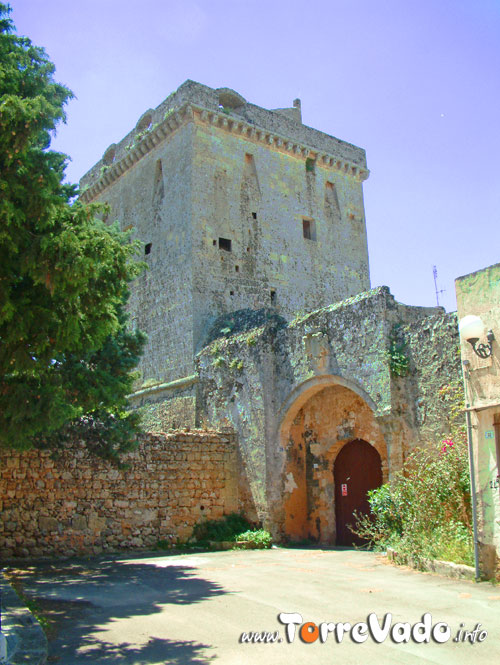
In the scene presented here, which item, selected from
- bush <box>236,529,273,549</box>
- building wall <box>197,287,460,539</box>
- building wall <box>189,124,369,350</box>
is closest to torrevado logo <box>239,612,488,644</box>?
building wall <box>197,287,460,539</box>

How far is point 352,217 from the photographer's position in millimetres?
24188

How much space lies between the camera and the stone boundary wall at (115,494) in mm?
11141

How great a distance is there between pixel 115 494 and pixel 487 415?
7.69 metres

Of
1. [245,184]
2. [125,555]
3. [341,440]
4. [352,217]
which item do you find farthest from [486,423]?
[352,217]

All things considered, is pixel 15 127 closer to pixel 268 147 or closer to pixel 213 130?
pixel 213 130

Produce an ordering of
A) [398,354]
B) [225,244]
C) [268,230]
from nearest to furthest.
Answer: [398,354]
[225,244]
[268,230]

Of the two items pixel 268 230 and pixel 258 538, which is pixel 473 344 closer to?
pixel 258 538

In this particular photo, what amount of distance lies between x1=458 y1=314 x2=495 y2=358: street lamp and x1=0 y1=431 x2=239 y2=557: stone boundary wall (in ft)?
23.9

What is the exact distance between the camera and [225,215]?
20.3 meters

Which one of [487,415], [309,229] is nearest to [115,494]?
[487,415]

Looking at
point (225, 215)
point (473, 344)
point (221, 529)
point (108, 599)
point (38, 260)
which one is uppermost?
point (225, 215)

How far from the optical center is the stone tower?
1950 centimetres

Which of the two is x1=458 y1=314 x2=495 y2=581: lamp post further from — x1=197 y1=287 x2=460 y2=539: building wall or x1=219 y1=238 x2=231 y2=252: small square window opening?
x1=219 y1=238 x2=231 y2=252: small square window opening

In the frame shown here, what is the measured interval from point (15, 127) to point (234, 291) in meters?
14.6
